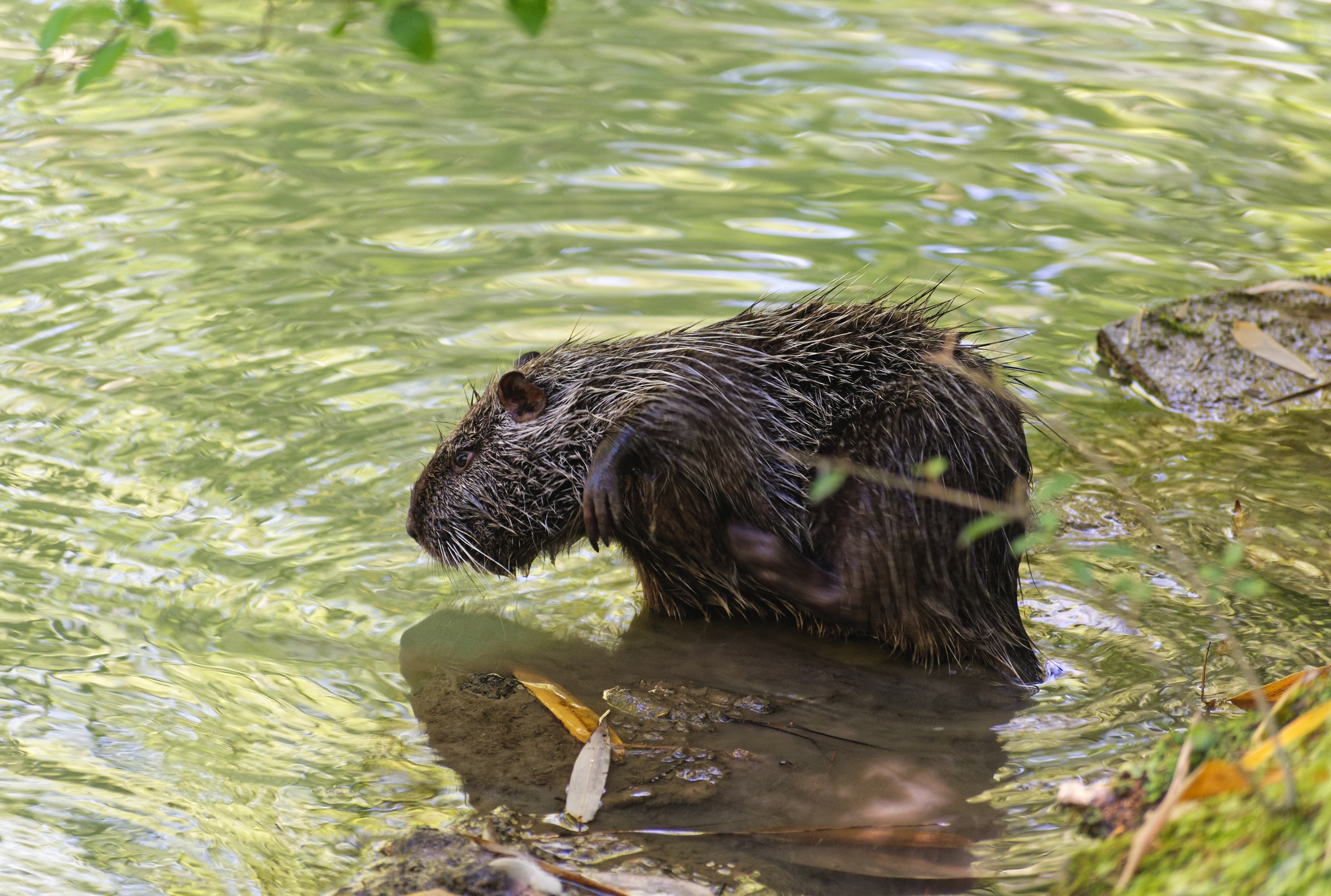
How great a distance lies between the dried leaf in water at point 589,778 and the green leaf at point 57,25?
2.25 meters

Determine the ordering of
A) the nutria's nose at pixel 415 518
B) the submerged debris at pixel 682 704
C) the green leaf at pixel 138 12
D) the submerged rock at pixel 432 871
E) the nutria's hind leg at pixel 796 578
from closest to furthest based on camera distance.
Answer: the green leaf at pixel 138 12 < the submerged rock at pixel 432 871 < the submerged debris at pixel 682 704 < the nutria's hind leg at pixel 796 578 < the nutria's nose at pixel 415 518

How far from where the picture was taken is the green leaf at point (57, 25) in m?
2.92

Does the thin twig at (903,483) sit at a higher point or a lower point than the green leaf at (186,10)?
lower

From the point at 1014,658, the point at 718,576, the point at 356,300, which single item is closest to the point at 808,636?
the point at 718,576

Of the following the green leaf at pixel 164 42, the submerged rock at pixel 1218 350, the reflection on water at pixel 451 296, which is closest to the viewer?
the green leaf at pixel 164 42

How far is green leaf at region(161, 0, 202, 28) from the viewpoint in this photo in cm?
339

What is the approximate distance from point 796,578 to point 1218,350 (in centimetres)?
361

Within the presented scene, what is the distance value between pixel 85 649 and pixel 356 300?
10.5 ft

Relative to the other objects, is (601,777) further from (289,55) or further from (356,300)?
(289,55)

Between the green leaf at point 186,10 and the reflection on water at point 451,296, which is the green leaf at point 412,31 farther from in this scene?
the reflection on water at point 451,296

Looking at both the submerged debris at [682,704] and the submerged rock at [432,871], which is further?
the submerged debris at [682,704]

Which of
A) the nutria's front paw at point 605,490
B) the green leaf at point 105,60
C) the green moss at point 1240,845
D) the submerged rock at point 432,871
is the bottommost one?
the submerged rock at point 432,871

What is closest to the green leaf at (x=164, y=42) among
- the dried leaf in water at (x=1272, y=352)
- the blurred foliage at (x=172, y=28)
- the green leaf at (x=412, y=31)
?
the blurred foliage at (x=172, y=28)

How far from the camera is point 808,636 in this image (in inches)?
186
